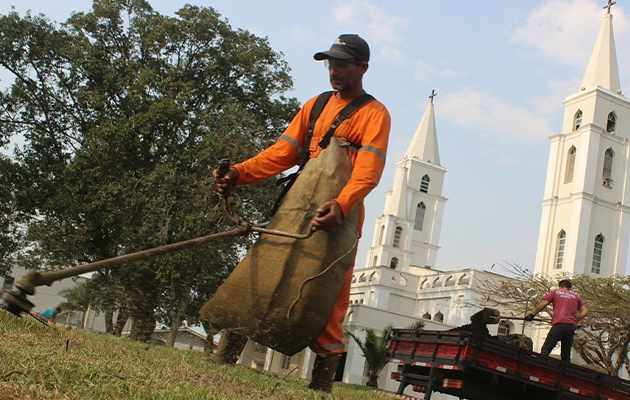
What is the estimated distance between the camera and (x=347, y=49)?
5199mm

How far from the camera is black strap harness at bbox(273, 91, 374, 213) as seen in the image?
5.15m

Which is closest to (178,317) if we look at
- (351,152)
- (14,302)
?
(351,152)

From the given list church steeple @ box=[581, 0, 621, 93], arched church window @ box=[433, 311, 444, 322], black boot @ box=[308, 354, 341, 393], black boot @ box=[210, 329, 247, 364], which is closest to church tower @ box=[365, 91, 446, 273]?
arched church window @ box=[433, 311, 444, 322]

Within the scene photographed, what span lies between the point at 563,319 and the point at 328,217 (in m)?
6.42

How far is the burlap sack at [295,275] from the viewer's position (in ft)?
15.2

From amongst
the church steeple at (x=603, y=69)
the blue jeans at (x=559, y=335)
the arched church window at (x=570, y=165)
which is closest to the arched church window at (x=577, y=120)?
the arched church window at (x=570, y=165)

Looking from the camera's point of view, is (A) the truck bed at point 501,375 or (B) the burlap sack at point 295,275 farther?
(A) the truck bed at point 501,375

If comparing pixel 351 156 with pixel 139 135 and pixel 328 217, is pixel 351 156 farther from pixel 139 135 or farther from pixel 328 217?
pixel 139 135

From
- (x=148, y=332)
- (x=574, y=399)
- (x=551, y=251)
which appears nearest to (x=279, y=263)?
(x=574, y=399)

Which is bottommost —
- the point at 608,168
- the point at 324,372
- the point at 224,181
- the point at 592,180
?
the point at 324,372

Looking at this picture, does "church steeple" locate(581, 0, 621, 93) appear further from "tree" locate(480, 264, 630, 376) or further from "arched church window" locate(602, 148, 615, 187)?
"tree" locate(480, 264, 630, 376)

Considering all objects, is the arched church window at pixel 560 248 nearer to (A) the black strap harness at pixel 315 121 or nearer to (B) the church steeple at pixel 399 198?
(B) the church steeple at pixel 399 198

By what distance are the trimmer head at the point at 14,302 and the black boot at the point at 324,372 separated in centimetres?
192

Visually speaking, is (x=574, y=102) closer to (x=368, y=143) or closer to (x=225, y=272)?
(x=225, y=272)
